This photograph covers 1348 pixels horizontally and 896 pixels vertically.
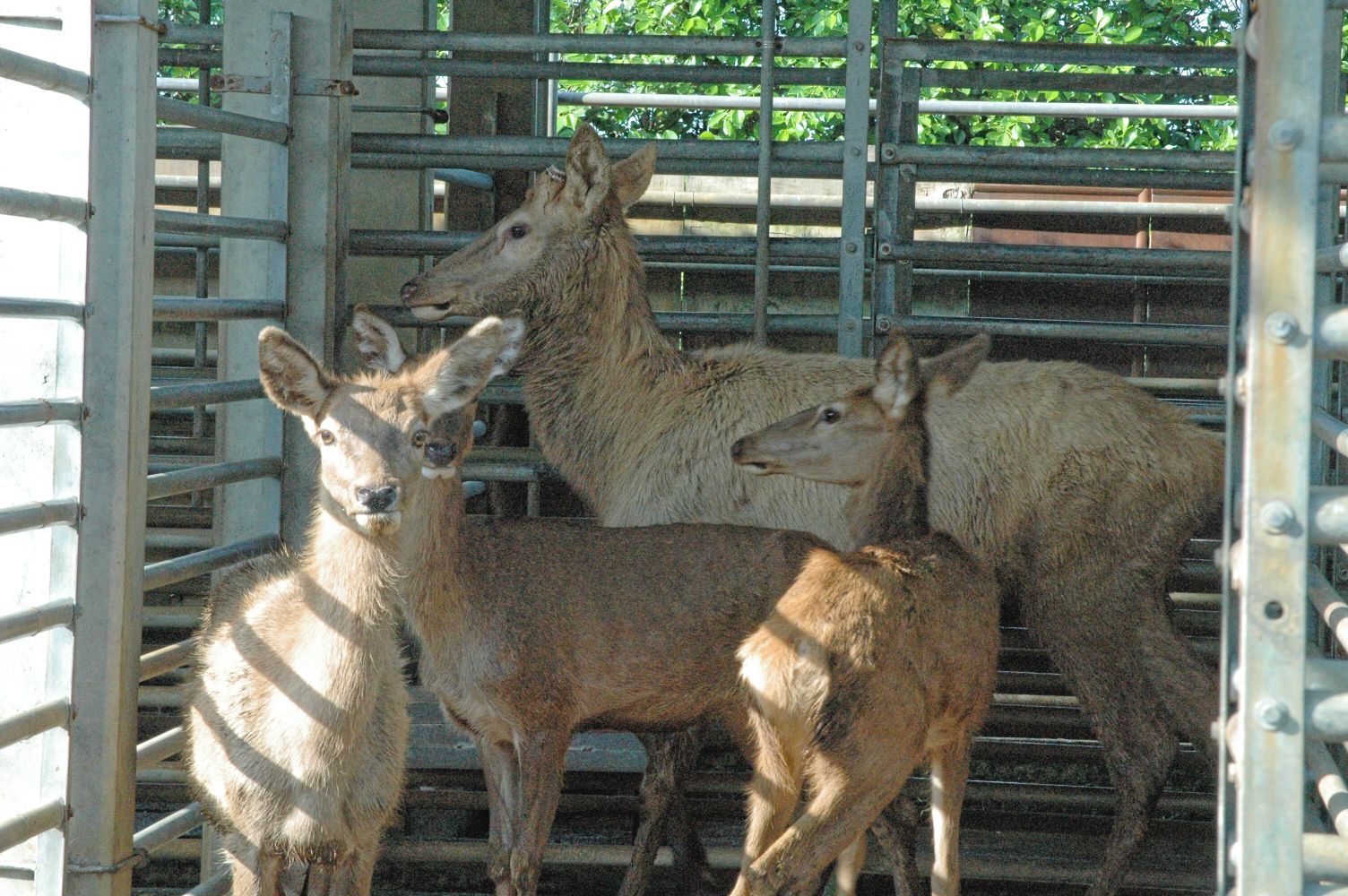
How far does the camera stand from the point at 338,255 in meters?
5.51

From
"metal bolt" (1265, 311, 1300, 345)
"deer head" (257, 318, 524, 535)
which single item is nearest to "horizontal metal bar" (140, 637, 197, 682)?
"deer head" (257, 318, 524, 535)

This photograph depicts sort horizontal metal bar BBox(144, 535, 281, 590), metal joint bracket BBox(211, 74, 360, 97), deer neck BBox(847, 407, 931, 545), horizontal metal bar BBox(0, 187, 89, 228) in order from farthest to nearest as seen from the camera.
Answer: metal joint bracket BBox(211, 74, 360, 97)
deer neck BBox(847, 407, 931, 545)
horizontal metal bar BBox(144, 535, 281, 590)
horizontal metal bar BBox(0, 187, 89, 228)

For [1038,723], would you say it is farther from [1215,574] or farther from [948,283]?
[948,283]

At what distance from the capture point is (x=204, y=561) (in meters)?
4.81

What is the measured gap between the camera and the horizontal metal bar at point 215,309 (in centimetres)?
445

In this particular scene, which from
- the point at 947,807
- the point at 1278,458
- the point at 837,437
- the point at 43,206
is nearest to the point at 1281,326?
the point at 1278,458

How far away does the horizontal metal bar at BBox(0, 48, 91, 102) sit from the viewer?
351 centimetres

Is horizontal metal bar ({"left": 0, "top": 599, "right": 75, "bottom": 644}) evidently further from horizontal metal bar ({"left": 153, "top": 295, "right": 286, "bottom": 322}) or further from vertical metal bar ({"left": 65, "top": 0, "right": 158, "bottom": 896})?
horizontal metal bar ({"left": 153, "top": 295, "right": 286, "bottom": 322})

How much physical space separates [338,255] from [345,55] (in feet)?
2.36

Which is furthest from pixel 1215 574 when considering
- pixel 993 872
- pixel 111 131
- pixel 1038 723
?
pixel 111 131

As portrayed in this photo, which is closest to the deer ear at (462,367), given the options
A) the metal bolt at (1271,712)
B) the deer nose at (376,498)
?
the deer nose at (376,498)

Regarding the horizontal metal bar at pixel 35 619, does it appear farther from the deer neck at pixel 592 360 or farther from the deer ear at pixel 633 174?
the deer ear at pixel 633 174

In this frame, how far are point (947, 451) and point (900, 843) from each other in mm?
1454

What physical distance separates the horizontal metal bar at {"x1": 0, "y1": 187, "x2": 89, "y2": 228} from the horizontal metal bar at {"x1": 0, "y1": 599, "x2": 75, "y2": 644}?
945 mm
